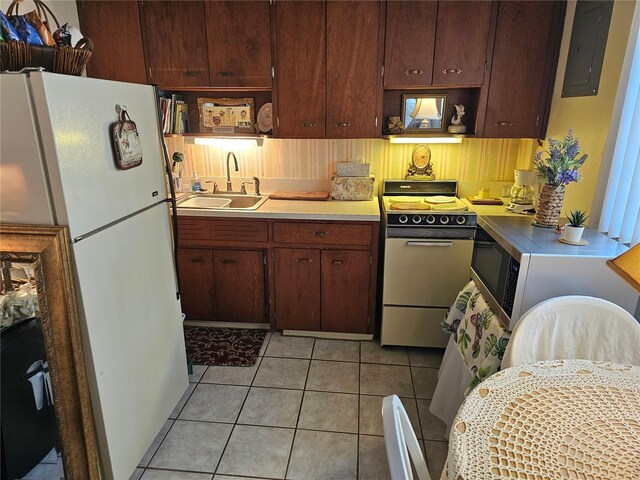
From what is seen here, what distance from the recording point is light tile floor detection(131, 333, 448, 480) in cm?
188

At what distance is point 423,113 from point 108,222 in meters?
2.22

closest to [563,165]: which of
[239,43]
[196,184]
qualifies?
[239,43]

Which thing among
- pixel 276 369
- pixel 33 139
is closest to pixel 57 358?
pixel 33 139

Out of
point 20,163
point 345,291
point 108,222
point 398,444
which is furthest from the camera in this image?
point 345,291

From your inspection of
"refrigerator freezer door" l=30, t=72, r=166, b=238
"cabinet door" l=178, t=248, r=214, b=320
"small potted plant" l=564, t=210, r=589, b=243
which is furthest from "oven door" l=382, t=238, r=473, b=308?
"refrigerator freezer door" l=30, t=72, r=166, b=238

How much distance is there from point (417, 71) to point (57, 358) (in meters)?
2.48

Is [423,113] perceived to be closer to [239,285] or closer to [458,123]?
[458,123]

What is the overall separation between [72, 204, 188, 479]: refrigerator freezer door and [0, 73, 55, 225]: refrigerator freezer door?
0.18 meters

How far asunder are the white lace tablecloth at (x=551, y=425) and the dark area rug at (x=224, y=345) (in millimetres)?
1776

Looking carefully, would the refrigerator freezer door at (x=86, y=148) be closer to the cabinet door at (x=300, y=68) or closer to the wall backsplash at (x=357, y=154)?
the cabinet door at (x=300, y=68)

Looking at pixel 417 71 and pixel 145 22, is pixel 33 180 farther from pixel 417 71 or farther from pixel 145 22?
pixel 417 71

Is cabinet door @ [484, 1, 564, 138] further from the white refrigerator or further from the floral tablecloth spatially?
the white refrigerator

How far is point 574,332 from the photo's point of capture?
149cm

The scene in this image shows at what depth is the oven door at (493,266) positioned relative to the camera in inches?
66.0
